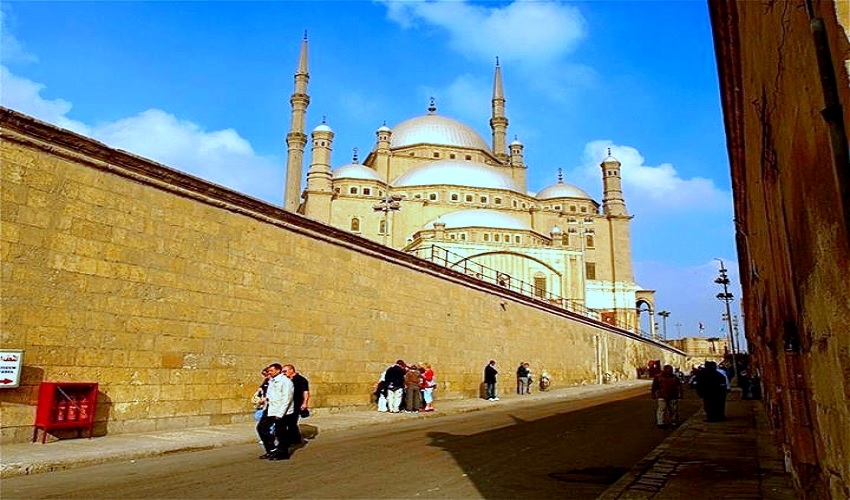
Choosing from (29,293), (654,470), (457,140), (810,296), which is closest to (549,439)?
(654,470)

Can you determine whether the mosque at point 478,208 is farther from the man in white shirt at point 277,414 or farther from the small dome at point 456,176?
the man in white shirt at point 277,414

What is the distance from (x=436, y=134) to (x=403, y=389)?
45027mm

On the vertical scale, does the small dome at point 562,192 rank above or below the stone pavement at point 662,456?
above

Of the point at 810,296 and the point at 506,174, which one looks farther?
the point at 506,174

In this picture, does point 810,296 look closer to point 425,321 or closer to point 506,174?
point 425,321

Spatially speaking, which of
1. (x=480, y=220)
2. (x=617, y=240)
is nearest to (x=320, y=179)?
(x=480, y=220)

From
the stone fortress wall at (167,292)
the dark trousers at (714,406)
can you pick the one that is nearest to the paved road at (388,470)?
the stone fortress wall at (167,292)

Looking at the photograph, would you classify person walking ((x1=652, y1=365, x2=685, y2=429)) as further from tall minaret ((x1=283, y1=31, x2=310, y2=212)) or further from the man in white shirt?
tall minaret ((x1=283, y1=31, x2=310, y2=212))

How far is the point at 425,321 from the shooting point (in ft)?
49.1

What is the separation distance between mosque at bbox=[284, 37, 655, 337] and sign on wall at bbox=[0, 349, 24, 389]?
27398 millimetres

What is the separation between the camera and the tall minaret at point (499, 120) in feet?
189

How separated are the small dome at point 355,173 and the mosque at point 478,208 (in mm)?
91

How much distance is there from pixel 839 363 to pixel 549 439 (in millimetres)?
6649

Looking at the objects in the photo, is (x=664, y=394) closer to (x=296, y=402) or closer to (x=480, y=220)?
(x=296, y=402)
